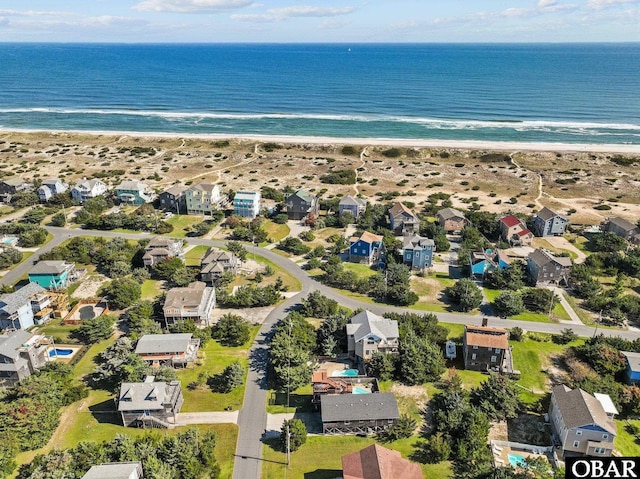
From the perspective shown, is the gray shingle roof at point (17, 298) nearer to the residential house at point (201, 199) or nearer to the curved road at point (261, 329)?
the curved road at point (261, 329)

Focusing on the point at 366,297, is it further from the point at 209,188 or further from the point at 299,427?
the point at 209,188

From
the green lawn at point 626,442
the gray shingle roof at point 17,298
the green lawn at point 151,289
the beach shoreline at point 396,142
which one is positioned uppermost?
the beach shoreline at point 396,142

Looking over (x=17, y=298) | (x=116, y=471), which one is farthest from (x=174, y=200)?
(x=116, y=471)

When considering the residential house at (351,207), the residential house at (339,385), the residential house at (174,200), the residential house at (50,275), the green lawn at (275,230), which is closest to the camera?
the residential house at (339,385)

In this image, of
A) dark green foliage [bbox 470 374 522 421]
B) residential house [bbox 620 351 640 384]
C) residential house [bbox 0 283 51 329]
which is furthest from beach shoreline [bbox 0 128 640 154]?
dark green foliage [bbox 470 374 522 421]

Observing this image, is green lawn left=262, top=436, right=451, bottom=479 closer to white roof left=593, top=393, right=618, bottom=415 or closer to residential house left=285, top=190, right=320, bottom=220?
white roof left=593, top=393, right=618, bottom=415

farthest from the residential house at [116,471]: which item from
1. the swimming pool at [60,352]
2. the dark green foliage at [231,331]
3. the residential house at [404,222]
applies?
the residential house at [404,222]

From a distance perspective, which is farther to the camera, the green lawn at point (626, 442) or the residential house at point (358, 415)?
the residential house at point (358, 415)

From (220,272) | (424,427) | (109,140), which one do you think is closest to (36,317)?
(220,272)
